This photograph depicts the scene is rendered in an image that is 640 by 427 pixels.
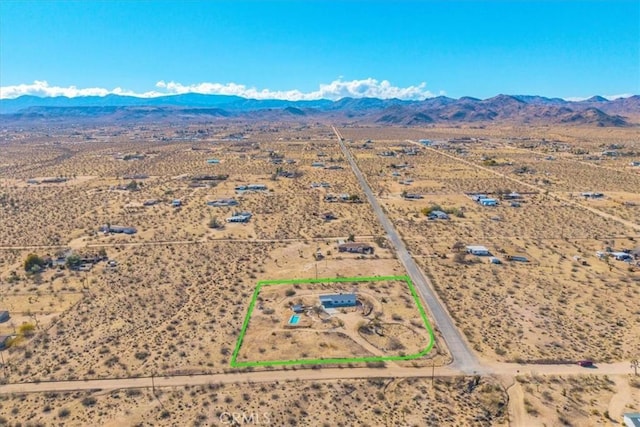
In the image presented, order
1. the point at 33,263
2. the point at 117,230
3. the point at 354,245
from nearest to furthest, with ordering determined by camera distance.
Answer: the point at 33,263 < the point at 354,245 < the point at 117,230

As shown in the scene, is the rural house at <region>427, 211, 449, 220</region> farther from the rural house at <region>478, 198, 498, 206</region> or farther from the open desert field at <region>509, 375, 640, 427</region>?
the open desert field at <region>509, 375, 640, 427</region>

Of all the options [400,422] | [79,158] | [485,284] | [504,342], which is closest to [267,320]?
[400,422]

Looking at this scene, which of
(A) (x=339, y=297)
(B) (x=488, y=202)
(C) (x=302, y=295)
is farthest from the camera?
(B) (x=488, y=202)

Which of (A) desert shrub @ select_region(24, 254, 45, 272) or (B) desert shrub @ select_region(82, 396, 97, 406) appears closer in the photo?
(B) desert shrub @ select_region(82, 396, 97, 406)

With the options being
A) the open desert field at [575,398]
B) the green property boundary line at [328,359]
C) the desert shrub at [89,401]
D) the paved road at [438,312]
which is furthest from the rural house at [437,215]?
the desert shrub at [89,401]

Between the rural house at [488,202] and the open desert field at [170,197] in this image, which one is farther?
the rural house at [488,202]

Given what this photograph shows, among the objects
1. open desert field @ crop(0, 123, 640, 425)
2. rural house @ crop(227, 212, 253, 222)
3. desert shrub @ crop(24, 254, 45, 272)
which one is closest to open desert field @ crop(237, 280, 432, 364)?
open desert field @ crop(0, 123, 640, 425)

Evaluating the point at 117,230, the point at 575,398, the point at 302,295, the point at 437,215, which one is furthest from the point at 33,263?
the point at 437,215

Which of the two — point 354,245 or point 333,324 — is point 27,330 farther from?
point 354,245

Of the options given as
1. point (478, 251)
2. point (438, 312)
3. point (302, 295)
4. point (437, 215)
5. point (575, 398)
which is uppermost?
point (437, 215)

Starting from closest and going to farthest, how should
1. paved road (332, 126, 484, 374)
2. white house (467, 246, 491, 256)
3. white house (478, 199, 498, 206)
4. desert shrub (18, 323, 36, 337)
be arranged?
1. paved road (332, 126, 484, 374)
2. desert shrub (18, 323, 36, 337)
3. white house (467, 246, 491, 256)
4. white house (478, 199, 498, 206)

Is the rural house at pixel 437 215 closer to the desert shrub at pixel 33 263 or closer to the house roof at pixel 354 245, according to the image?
the house roof at pixel 354 245
